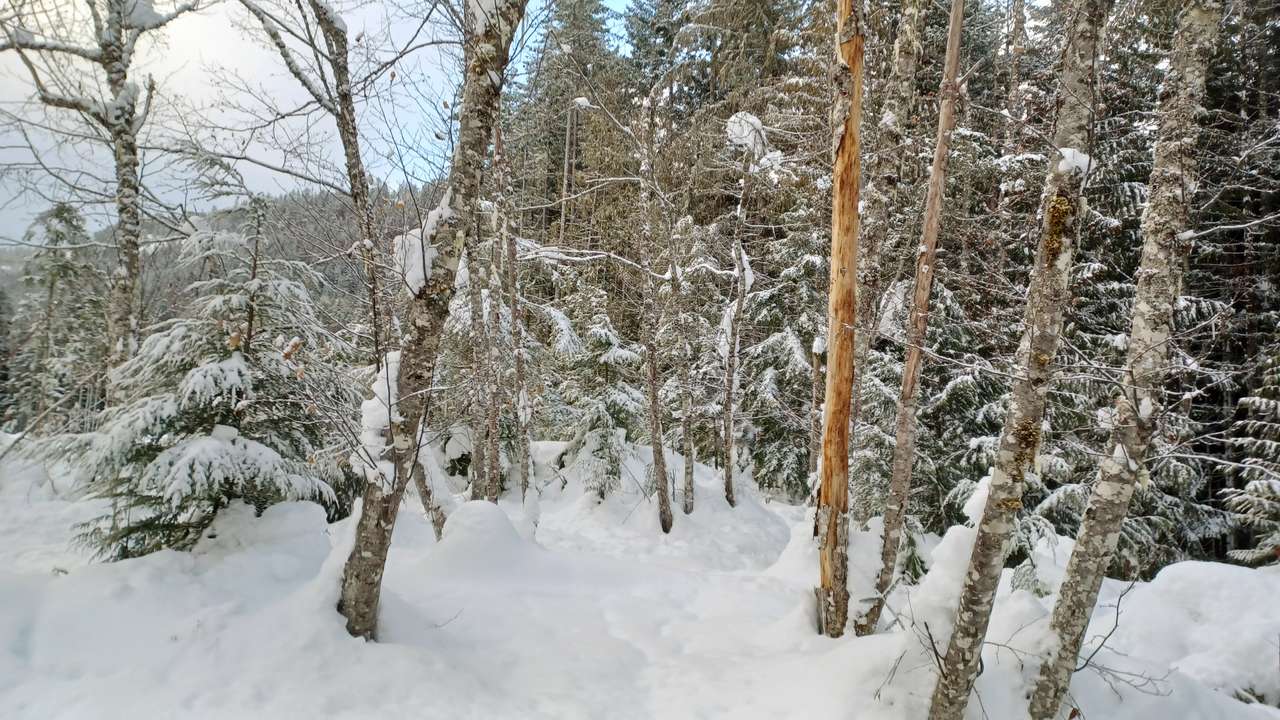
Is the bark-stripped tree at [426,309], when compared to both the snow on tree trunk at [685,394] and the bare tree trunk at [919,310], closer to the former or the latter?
the bare tree trunk at [919,310]

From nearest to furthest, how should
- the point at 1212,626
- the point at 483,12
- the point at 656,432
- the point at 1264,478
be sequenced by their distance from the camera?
the point at 483,12, the point at 1212,626, the point at 1264,478, the point at 656,432

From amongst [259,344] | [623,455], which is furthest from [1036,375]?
[623,455]

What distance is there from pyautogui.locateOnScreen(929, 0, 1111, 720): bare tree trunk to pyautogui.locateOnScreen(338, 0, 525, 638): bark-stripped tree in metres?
3.27

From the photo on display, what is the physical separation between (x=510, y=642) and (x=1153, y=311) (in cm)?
512

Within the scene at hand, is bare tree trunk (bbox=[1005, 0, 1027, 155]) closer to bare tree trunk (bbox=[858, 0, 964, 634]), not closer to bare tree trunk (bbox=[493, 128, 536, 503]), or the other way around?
bare tree trunk (bbox=[858, 0, 964, 634])

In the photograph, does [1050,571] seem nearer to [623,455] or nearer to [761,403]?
[761,403]

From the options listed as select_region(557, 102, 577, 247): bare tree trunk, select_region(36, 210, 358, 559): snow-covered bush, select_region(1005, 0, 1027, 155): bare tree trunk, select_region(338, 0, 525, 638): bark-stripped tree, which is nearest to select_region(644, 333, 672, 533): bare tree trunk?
select_region(36, 210, 358, 559): snow-covered bush

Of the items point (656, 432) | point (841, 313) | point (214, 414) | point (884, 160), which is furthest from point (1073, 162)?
point (656, 432)

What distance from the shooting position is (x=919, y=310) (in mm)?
4820

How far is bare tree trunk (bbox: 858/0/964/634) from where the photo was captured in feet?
15.4

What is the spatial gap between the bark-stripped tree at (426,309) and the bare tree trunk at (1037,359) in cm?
327

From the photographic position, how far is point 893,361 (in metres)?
9.78

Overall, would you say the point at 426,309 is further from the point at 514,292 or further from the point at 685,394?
the point at 685,394

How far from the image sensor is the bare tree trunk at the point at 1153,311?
142 inches
